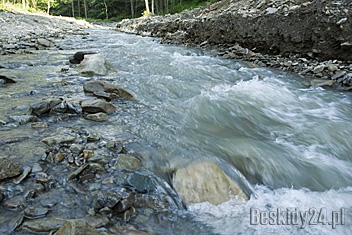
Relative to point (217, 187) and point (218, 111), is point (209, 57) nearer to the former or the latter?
point (218, 111)

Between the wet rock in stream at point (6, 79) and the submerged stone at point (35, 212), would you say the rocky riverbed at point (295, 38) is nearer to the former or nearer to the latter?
the submerged stone at point (35, 212)

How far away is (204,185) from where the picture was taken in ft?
9.28

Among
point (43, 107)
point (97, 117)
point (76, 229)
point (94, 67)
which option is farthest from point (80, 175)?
point (94, 67)

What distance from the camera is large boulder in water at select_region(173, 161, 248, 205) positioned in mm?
2734

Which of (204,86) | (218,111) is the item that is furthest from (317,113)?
(204,86)

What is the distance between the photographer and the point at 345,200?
2.93 metres

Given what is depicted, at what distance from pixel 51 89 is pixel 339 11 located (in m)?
8.06

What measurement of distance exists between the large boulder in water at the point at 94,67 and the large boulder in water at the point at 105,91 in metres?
1.75

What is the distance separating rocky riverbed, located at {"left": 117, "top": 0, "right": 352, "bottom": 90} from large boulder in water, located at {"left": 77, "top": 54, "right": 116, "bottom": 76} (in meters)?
4.71

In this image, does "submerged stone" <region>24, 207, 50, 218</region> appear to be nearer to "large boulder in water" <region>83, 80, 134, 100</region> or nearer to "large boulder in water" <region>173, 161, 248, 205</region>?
"large boulder in water" <region>173, 161, 248, 205</region>

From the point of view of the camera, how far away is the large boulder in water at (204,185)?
2734 mm

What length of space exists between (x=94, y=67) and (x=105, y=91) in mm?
2199

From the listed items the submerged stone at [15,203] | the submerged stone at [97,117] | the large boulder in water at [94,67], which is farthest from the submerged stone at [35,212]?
the large boulder in water at [94,67]

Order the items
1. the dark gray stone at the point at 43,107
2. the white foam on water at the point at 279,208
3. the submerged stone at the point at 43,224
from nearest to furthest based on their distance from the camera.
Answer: the submerged stone at the point at 43,224, the white foam on water at the point at 279,208, the dark gray stone at the point at 43,107
